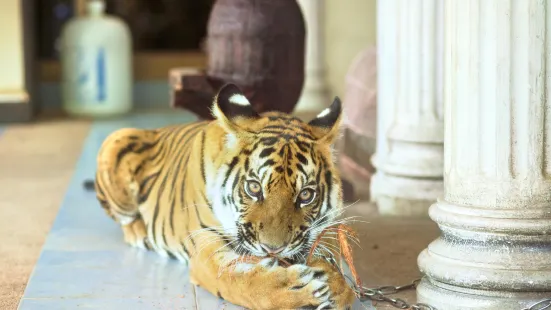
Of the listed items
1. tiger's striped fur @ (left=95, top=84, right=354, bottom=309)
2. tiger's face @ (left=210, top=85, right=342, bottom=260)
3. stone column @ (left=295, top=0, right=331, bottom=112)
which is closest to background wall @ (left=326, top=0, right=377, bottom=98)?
stone column @ (left=295, top=0, right=331, bottom=112)

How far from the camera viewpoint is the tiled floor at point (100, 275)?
11.0 feet

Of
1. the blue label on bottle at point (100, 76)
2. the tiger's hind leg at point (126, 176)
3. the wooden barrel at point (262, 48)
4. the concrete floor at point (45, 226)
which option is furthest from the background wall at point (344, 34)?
the tiger's hind leg at point (126, 176)

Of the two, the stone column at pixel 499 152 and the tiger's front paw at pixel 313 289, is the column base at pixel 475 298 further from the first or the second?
the tiger's front paw at pixel 313 289

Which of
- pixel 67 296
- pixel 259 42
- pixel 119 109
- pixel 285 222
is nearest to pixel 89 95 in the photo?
pixel 119 109

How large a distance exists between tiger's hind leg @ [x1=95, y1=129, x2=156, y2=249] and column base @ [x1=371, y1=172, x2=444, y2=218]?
3.75 feet

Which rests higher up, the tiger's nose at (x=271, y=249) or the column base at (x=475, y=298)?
the tiger's nose at (x=271, y=249)

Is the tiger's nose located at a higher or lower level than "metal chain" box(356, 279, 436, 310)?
higher

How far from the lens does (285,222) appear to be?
3.02 meters

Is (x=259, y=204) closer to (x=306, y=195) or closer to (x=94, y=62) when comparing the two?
(x=306, y=195)

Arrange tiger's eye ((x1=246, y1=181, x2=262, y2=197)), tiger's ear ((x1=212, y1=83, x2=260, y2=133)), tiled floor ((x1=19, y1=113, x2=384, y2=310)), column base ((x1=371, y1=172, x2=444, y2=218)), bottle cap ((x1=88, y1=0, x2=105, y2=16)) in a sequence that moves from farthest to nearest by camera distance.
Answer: bottle cap ((x1=88, y1=0, x2=105, y2=16))
column base ((x1=371, y1=172, x2=444, y2=218))
tiled floor ((x1=19, y1=113, x2=384, y2=310))
tiger's ear ((x1=212, y1=83, x2=260, y2=133))
tiger's eye ((x1=246, y1=181, x2=262, y2=197))

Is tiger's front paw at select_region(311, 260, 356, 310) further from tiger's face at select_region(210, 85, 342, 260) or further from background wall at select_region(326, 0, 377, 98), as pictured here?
background wall at select_region(326, 0, 377, 98)

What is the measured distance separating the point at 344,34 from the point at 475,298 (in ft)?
18.6

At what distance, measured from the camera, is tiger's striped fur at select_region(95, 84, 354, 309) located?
3016mm

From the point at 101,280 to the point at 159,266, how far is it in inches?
10.6
